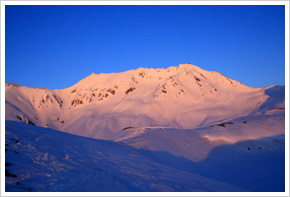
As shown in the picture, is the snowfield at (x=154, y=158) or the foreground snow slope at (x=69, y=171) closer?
the foreground snow slope at (x=69, y=171)

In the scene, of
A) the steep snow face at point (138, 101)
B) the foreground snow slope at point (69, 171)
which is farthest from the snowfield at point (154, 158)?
the steep snow face at point (138, 101)

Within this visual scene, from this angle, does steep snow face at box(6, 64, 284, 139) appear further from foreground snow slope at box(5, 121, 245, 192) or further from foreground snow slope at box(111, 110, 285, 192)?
foreground snow slope at box(5, 121, 245, 192)

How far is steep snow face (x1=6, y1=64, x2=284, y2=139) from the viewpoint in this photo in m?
63.8

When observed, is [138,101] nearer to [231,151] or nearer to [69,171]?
[231,151]

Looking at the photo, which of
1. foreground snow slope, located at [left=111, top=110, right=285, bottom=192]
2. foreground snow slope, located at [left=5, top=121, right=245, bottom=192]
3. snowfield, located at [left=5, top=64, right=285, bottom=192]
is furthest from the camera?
foreground snow slope, located at [left=111, top=110, right=285, bottom=192]

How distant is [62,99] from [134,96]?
36.2 m

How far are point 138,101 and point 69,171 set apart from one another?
7044 cm

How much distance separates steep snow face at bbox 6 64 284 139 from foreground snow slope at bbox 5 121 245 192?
47.9 metres

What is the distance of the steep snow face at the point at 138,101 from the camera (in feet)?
209

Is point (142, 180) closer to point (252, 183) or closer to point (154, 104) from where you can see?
point (252, 183)

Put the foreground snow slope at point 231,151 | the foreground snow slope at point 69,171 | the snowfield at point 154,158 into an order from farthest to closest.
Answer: the foreground snow slope at point 231,151 < the snowfield at point 154,158 < the foreground snow slope at point 69,171

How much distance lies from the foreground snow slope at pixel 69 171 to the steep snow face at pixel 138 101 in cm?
4793

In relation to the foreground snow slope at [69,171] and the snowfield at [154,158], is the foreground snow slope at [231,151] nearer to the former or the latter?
the snowfield at [154,158]

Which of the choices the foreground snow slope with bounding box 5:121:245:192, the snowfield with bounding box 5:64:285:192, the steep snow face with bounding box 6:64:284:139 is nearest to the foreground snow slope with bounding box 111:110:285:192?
the snowfield with bounding box 5:64:285:192
